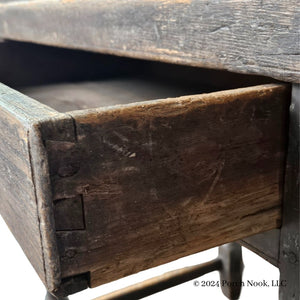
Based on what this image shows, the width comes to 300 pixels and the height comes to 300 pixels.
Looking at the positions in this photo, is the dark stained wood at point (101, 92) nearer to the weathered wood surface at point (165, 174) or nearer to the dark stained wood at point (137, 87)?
the dark stained wood at point (137, 87)

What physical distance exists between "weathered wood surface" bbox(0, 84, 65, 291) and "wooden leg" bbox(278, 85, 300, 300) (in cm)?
38

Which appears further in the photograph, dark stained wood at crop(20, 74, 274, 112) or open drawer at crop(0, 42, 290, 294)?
dark stained wood at crop(20, 74, 274, 112)

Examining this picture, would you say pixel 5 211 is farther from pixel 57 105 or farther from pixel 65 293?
pixel 57 105

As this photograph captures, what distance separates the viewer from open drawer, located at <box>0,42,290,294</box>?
53 cm

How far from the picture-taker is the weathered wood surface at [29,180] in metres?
0.52

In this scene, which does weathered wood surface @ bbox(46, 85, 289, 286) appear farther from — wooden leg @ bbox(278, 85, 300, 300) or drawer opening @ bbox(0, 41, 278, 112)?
drawer opening @ bbox(0, 41, 278, 112)

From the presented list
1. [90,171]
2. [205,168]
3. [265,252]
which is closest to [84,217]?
[90,171]

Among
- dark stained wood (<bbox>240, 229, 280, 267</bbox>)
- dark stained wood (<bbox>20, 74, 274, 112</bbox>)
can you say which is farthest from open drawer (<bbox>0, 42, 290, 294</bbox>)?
dark stained wood (<bbox>20, 74, 274, 112</bbox>)

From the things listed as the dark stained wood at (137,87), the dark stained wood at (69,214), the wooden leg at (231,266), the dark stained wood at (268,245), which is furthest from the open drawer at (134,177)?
the wooden leg at (231,266)

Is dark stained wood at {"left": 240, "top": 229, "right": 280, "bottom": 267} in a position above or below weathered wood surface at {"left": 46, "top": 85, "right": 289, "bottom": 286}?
below

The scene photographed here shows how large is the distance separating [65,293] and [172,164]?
0.22m

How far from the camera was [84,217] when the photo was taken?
1.82 ft

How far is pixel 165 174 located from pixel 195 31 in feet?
1.03

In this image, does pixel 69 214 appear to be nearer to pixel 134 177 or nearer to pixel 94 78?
pixel 134 177
